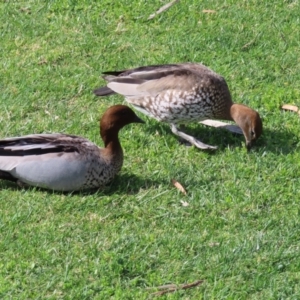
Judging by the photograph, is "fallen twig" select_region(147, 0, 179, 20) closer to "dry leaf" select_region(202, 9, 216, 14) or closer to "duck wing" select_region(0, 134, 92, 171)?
"dry leaf" select_region(202, 9, 216, 14)

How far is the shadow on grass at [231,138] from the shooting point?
25.2ft

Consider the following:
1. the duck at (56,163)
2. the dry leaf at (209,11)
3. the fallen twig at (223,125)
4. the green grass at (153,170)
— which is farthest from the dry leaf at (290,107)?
the dry leaf at (209,11)

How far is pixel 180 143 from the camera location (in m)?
7.84

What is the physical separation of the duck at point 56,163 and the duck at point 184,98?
35.8 inches

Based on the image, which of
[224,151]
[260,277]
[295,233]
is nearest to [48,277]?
[260,277]

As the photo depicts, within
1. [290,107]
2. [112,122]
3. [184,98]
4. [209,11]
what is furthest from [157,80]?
[209,11]

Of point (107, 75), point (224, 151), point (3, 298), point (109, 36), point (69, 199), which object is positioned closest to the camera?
point (3, 298)

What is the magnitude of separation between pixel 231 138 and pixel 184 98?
1.99 ft

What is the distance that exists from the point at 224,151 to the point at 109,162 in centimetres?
119

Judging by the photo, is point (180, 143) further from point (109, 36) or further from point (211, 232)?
point (109, 36)

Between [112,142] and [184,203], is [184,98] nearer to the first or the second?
[112,142]

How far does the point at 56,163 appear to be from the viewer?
22.3ft

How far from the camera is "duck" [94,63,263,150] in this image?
7.68 metres

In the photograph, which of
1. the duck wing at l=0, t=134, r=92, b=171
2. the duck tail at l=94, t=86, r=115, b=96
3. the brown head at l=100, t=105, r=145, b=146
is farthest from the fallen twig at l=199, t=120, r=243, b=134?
the duck wing at l=0, t=134, r=92, b=171
